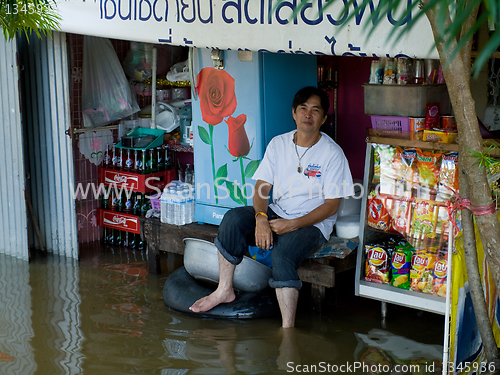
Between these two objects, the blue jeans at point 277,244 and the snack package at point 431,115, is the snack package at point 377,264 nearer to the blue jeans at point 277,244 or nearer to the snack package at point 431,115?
the blue jeans at point 277,244

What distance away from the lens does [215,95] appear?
394 cm

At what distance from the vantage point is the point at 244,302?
11.4ft

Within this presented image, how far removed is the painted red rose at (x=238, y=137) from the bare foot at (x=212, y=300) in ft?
3.19

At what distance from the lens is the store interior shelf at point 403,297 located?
313 centimetres

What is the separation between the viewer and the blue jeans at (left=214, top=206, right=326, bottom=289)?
3.23 meters

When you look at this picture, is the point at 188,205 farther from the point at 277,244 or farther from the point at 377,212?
the point at 377,212

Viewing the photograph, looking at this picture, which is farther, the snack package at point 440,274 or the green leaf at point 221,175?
the green leaf at point 221,175

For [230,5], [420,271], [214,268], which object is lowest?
[214,268]

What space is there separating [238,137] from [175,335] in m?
1.40

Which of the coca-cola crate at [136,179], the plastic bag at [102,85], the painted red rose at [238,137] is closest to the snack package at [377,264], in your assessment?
the painted red rose at [238,137]

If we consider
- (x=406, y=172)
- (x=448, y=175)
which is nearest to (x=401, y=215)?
→ (x=406, y=172)

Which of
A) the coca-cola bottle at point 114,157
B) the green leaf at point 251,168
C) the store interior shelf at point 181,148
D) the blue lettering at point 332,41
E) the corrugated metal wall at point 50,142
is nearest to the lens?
the blue lettering at point 332,41

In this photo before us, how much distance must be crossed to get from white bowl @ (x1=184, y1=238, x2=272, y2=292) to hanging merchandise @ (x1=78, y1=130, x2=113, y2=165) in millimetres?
1564

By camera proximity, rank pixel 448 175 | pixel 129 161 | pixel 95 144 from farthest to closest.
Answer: pixel 95 144 < pixel 129 161 < pixel 448 175
